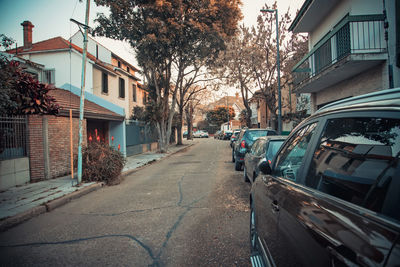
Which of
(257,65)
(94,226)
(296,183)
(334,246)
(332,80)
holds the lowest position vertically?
(94,226)

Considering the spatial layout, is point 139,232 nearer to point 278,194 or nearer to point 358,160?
point 278,194

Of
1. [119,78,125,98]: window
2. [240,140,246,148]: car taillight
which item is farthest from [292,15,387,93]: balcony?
[119,78,125,98]: window

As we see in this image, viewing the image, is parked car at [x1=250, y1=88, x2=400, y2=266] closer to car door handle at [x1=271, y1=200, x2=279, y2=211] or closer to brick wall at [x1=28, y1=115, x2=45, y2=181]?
car door handle at [x1=271, y1=200, x2=279, y2=211]

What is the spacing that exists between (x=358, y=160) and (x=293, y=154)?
0.86m

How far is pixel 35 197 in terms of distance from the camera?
248 inches

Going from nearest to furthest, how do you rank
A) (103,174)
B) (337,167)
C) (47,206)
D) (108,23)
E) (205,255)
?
(337,167) → (205,255) → (47,206) → (103,174) → (108,23)

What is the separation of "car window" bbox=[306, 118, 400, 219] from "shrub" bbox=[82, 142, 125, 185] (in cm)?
743

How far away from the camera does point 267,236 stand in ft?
7.22

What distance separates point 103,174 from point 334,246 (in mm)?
7982

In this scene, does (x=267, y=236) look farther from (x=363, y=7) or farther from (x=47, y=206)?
(x=363, y=7)

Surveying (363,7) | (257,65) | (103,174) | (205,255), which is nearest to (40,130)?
(103,174)

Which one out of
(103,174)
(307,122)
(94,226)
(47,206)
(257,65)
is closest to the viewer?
(307,122)

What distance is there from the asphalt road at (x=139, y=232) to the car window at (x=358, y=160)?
1.87 metres

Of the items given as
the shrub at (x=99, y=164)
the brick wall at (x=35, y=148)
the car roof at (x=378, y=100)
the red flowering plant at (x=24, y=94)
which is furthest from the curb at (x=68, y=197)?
the car roof at (x=378, y=100)
